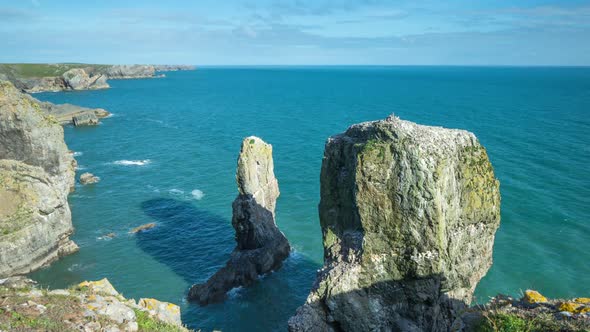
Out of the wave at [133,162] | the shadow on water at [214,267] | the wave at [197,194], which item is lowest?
the shadow on water at [214,267]

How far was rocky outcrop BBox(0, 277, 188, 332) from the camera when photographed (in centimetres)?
1933

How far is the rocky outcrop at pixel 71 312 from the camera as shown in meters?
19.3

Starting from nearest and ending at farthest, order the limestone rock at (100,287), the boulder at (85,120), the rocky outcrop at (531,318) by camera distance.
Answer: the rocky outcrop at (531,318)
the limestone rock at (100,287)
the boulder at (85,120)

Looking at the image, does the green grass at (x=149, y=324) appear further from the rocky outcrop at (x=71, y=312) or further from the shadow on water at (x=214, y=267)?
the shadow on water at (x=214, y=267)

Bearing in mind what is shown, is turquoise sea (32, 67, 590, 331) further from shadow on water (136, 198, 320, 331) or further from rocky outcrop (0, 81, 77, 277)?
rocky outcrop (0, 81, 77, 277)

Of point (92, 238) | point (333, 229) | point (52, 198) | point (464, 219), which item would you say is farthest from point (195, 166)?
point (464, 219)

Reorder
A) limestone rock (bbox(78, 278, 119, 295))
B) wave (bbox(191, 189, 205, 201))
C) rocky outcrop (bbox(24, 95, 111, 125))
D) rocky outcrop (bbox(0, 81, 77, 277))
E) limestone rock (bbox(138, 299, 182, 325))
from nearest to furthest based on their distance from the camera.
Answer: limestone rock (bbox(78, 278, 119, 295)) → limestone rock (bbox(138, 299, 182, 325)) → rocky outcrop (bbox(0, 81, 77, 277)) → wave (bbox(191, 189, 205, 201)) → rocky outcrop (bbox(24, 95, 111, 125))

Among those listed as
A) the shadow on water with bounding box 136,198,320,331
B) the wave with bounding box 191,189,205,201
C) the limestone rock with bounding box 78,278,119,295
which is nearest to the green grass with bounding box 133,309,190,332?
the limestone rock with bounding box 78,278,119,295

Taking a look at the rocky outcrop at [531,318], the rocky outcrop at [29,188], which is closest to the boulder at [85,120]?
the rocky outcrop at [29,188]

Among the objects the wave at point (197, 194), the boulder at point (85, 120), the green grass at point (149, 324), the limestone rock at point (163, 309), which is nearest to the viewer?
the green grass at point (149, 324)

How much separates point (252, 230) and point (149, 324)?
23.3m

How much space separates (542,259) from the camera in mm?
45125

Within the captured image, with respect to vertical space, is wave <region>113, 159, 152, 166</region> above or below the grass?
below

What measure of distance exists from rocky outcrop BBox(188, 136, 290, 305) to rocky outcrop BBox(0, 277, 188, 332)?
17432 mm
